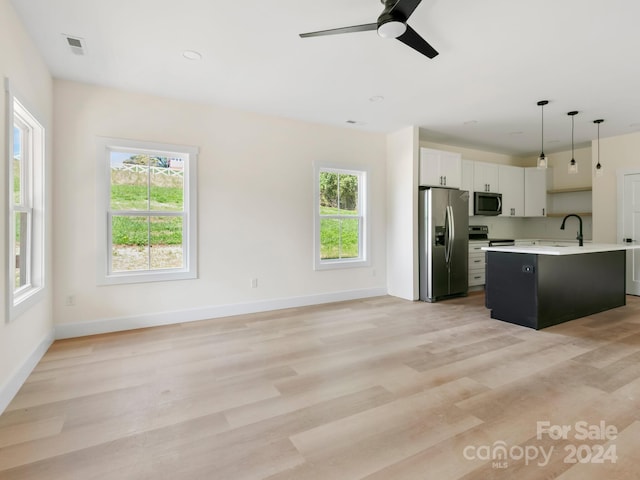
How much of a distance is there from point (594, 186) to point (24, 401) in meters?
7.92

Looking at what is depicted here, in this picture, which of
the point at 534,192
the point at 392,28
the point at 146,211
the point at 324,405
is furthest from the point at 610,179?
the point at 146,211

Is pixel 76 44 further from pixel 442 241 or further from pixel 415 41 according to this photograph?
pixel 442 241

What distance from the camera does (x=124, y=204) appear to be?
3793 mm

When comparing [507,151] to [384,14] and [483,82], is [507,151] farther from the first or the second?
[384,14]

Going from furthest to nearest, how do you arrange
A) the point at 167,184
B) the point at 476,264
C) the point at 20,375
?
1. the point at 476,264
2. the point at 167,184
3. the point at 20,375

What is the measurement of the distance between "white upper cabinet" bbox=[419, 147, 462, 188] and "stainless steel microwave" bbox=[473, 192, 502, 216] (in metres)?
0.63

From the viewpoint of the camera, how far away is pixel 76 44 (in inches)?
109

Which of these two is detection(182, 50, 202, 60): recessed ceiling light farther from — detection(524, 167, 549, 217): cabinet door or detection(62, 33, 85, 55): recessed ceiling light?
detection(524, 167, 549, 217): cabinet door

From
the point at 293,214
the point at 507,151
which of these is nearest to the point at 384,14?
the point at 293,214

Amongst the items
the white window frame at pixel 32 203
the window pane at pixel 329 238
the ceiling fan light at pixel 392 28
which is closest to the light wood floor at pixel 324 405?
the white window frame at pixel 32 203

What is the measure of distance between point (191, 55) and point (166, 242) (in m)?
2.12

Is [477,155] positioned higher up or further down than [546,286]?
higher up

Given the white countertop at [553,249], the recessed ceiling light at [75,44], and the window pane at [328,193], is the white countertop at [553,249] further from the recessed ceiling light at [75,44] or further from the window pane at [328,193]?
the recessed ceiling light at [75,44]

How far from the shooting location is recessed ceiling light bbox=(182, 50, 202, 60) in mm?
2900
